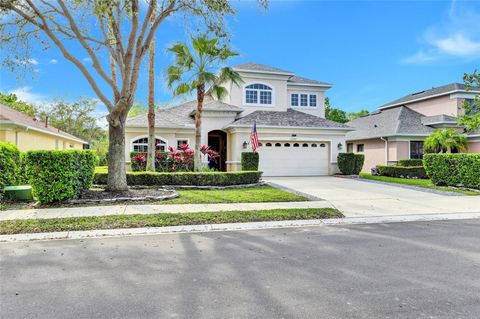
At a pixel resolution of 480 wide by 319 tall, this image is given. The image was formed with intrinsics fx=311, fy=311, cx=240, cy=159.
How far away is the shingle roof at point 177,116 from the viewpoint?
65.0ft

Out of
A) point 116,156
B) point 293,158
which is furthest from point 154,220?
point 293,158

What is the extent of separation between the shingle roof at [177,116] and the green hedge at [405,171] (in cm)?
1137

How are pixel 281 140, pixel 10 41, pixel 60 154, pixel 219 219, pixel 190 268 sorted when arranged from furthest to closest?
1. pixel 281 140
2. pixel 10 41
3. pixel 60 154
4. pixel 219 219
5. pixel 190 268

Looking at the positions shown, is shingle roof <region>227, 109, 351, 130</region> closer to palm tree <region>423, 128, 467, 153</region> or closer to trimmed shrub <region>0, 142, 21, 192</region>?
palm tree <region>423, 128, 467, 153</region>

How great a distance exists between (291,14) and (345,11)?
2716 millimetres

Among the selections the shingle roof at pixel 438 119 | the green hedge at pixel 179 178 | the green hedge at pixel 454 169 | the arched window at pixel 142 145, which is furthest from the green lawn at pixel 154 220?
the shingle roof at pixel 438 119

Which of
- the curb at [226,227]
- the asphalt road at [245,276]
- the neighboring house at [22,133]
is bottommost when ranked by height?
the asphalt road at [245,276]

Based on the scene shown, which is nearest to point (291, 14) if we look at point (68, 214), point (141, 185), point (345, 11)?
point (345, 11)

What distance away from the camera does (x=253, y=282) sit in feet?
13.8

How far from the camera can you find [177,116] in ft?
70.8

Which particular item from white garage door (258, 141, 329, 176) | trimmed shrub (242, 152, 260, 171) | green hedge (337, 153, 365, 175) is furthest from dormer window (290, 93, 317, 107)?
trimmed shrub (242, 152, 260, 171)

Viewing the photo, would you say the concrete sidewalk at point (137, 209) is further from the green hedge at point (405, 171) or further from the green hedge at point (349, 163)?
the green hedge at point (405, 171)

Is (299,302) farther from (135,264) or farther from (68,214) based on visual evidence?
(68,214)

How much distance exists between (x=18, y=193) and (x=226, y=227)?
24.9 feet
